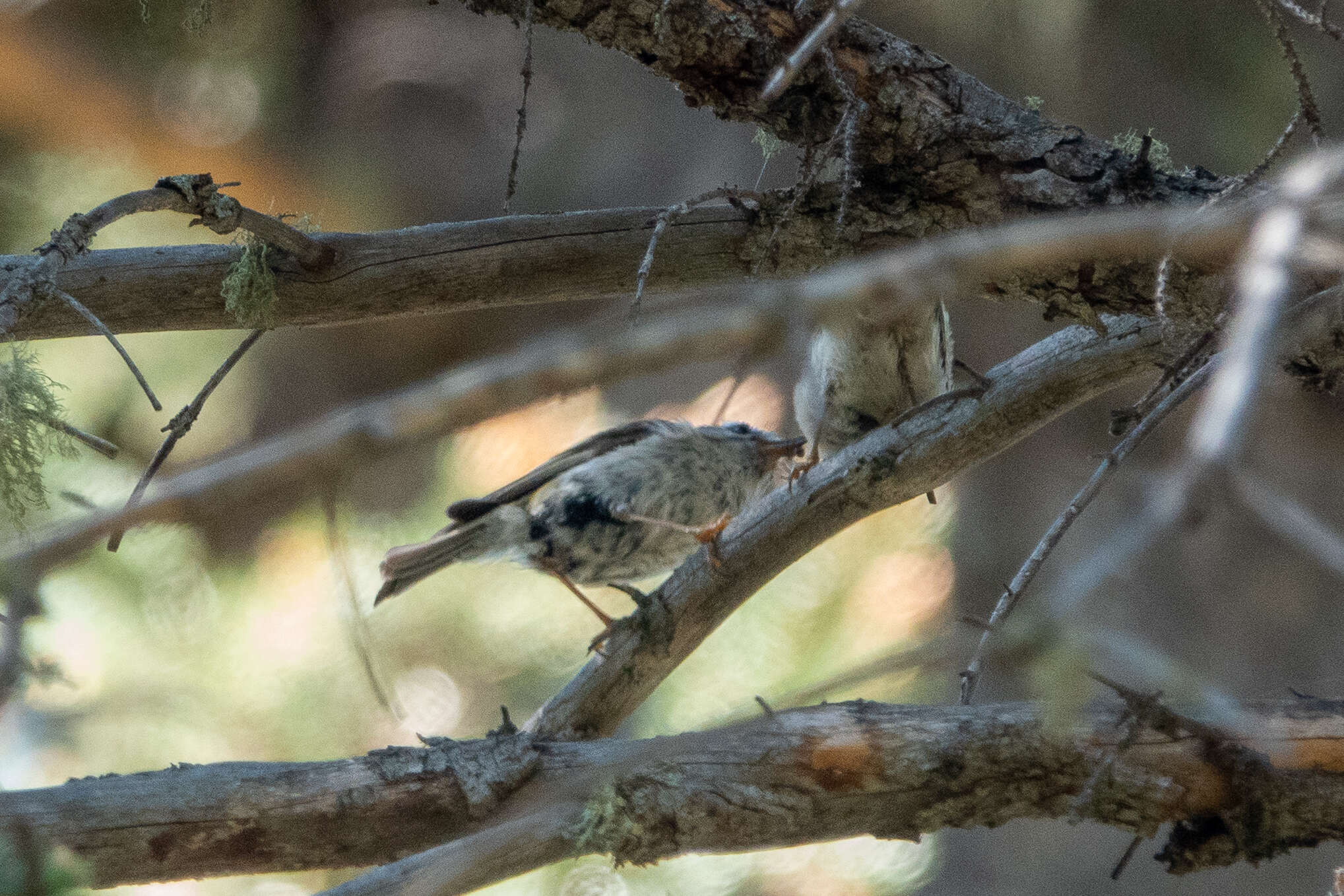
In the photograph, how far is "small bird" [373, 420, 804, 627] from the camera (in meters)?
2.25

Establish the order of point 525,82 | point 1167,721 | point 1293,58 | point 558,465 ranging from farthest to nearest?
point 558,465
point 525,82
point 1167,721
point 1293,58

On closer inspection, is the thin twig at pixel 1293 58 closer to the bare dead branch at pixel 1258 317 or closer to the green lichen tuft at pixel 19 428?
the bare dead branch at pixel 1258 317

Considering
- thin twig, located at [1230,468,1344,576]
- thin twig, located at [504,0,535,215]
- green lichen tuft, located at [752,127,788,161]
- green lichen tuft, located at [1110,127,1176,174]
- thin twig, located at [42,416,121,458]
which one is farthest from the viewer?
green lichen tuft, located at [752,127,788,161]

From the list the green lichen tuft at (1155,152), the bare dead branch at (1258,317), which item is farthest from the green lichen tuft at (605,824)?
the green lichen tuft at (1155,152)

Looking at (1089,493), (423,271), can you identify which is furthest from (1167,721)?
(423,271)

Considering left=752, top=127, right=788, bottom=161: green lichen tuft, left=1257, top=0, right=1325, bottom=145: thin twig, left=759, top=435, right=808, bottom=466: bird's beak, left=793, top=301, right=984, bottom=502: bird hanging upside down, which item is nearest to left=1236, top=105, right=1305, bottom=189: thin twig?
left=1257, top=0, right=1325, bottom=145: thin twig

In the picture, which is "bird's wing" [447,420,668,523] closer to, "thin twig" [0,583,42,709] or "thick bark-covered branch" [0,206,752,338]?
"thick bark-covered branch" [0,206,752,338]

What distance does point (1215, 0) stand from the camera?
3793mm

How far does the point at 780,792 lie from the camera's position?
59.1 inches

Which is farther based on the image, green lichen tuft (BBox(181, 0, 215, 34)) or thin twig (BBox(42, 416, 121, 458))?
green lichen tuft (BBox(181, 0, 215, 34))

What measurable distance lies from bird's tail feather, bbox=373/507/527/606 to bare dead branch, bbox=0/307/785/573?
153 centimetres

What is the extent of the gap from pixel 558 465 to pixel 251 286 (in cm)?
87

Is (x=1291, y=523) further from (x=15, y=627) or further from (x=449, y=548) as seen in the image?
(x=449, y=548)

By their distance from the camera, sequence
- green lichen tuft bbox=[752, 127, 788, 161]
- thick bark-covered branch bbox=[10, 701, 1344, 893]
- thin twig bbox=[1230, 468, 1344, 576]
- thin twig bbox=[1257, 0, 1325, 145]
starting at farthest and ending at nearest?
1. green lichen tuft bbox=[752, 127, 788, 161]
2. thick bark-covered branch bbox=[10, 701, 1344, 893]
3. thin twig bbox=[1257, 0, 1325, 145]
4. thin twig bbox=[1230, 468, 1344, 576]
